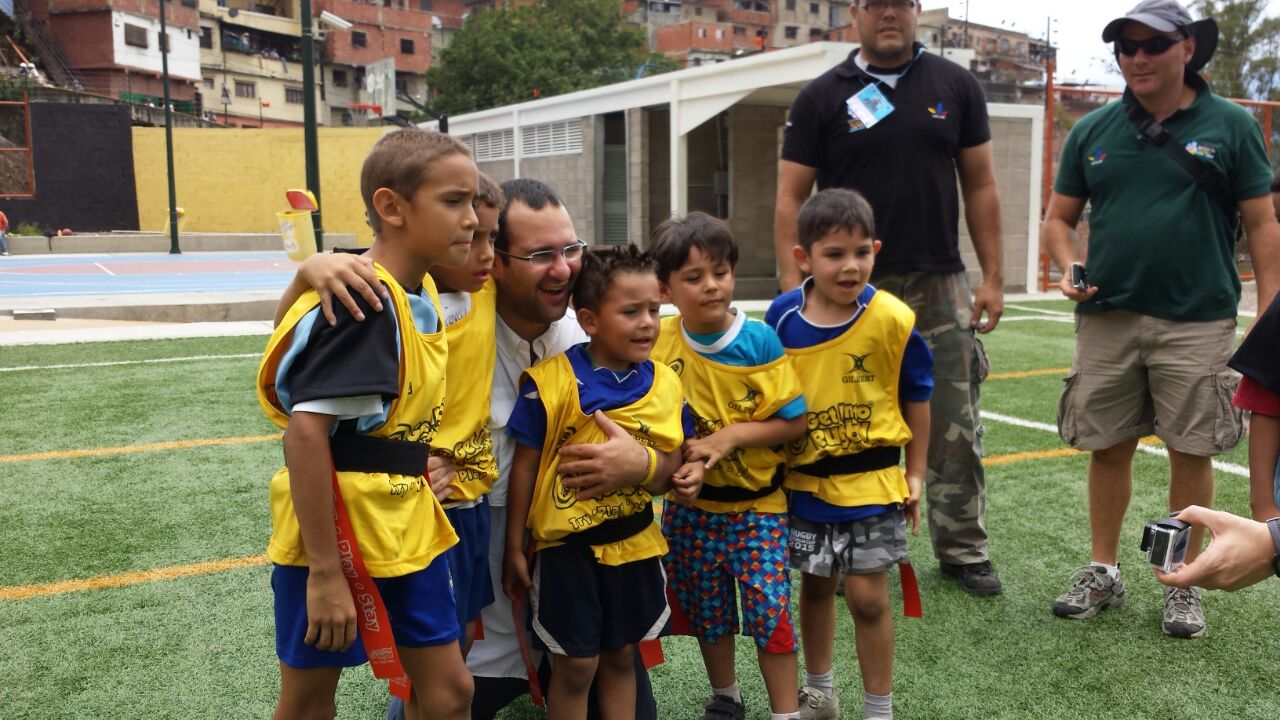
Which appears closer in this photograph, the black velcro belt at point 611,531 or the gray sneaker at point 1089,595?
the black velcro belt at point 611,531

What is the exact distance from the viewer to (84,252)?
28344mm

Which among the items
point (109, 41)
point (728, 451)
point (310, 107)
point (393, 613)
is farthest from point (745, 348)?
point (109, 41)

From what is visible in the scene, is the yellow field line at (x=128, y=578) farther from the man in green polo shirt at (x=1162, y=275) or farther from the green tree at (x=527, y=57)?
the green tree at (x=527, y=57)

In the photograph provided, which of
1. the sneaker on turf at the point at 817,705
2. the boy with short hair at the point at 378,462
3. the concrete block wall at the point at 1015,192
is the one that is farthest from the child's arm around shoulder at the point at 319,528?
the concrete block wall at the point at 1015,192

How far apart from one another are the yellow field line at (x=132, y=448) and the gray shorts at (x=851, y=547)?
4584 millimetres

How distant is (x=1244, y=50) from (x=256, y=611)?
164 feet

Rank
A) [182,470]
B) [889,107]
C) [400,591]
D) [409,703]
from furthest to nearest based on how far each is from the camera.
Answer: [182,470], [889,107], [409,703], [400,591]

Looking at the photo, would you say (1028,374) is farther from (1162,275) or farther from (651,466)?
(651,466)

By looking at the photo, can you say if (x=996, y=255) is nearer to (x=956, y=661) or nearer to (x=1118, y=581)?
(x=1118, y=581)

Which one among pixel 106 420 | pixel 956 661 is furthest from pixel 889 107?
Answer: pixel 106 420

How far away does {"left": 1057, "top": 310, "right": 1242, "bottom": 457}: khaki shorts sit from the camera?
371 cm

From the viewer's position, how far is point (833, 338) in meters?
3.00

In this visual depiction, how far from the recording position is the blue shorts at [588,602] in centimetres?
261

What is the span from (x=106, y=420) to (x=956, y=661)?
5895 millimetres
